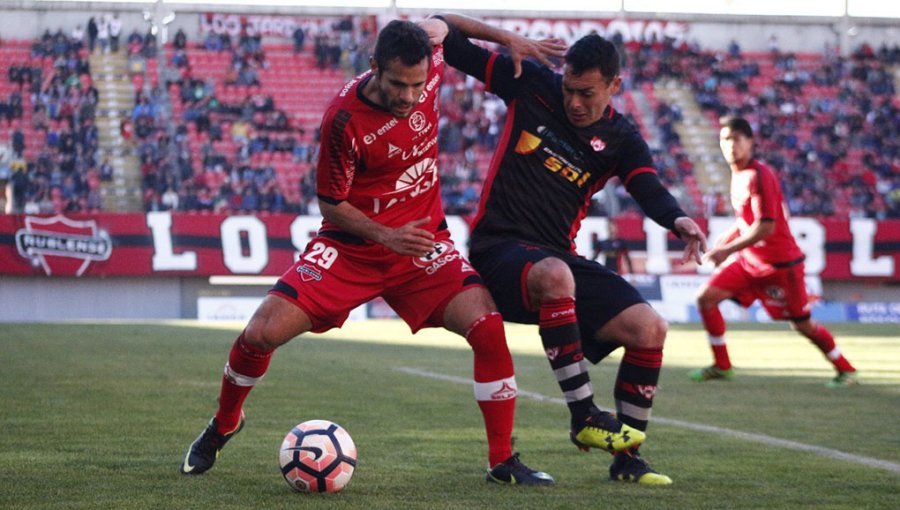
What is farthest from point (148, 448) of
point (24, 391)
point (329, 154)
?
point (24, 391)

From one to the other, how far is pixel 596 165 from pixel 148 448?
9.93 ft

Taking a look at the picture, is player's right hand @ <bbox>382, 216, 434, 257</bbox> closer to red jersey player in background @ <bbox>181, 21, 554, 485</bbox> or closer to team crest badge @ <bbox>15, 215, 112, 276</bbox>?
red jersey player in background @ <bbox>181, 21, 554, 485</bbox>

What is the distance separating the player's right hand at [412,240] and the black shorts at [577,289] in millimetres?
580

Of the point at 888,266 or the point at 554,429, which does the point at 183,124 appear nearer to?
the point at 888,266

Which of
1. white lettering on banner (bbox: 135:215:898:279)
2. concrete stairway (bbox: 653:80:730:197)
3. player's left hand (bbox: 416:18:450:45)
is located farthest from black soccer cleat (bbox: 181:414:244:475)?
concrete stairway (bbox: 653:80:730:197)

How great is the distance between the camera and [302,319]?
6.30m

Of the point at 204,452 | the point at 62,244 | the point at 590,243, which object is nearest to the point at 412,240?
the point at 204,452

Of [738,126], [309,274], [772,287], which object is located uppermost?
[738,126]

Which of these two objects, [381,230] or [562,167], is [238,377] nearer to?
[381,230]

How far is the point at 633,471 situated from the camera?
6.22 m

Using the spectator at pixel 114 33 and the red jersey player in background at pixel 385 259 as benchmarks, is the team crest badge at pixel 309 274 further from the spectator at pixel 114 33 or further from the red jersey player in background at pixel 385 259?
the spectator at pixel 114 33

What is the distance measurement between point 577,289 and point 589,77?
1092 mm

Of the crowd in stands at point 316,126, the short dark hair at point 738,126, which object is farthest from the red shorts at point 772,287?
the crowd in stands at point 316,126

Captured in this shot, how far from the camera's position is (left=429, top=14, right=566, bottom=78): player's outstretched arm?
682 centimetres
